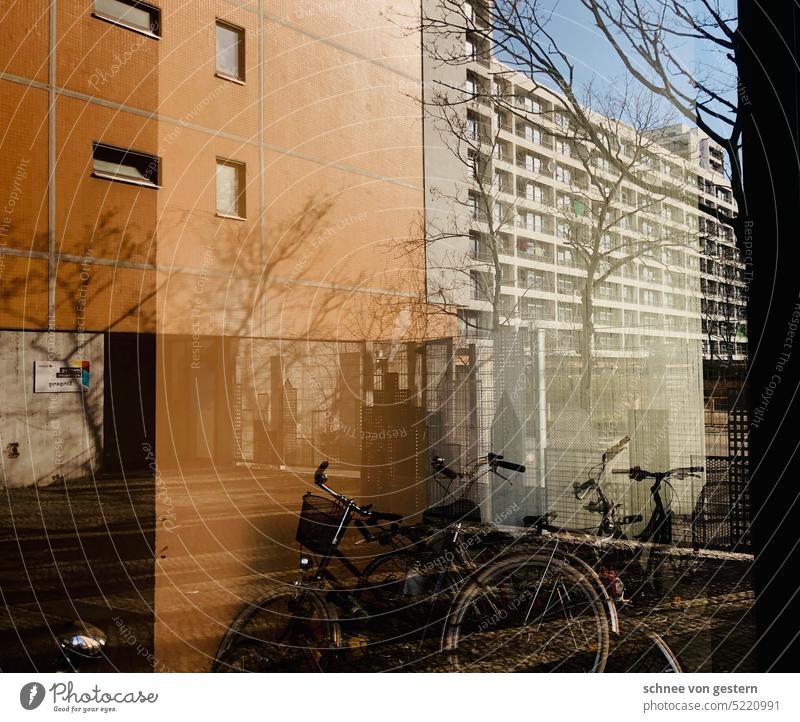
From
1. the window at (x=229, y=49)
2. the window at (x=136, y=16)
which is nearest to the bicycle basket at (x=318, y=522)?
the window at (x=229, y=49)

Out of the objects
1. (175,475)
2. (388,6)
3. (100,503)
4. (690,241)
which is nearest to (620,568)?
(690,241)

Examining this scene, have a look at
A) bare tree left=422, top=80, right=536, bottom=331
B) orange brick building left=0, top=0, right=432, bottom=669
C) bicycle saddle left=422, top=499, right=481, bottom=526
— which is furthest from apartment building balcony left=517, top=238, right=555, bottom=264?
bicycle saddle left=422, top=499, right=481, bottom=526

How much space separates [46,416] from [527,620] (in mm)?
1268

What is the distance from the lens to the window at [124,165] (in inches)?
62.3

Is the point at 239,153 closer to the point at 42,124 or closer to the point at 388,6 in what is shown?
the point at 42,124

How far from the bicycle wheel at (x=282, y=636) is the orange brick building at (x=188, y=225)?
0.22 ft

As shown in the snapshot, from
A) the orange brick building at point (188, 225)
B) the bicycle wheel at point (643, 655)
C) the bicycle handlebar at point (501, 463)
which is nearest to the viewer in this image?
the bicycle wheel at point (643, 655)

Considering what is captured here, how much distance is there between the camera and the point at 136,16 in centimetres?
160

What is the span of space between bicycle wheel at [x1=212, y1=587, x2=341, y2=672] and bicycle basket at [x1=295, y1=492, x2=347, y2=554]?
119mm

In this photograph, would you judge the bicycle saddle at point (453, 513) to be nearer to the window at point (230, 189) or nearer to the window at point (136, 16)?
the window at point (230, 189)

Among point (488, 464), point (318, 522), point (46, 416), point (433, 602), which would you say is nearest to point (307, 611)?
point (318, 522)

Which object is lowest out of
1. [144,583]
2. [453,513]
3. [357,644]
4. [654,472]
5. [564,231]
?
[357,644]

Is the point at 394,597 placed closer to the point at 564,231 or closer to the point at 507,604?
the point at 507,604
